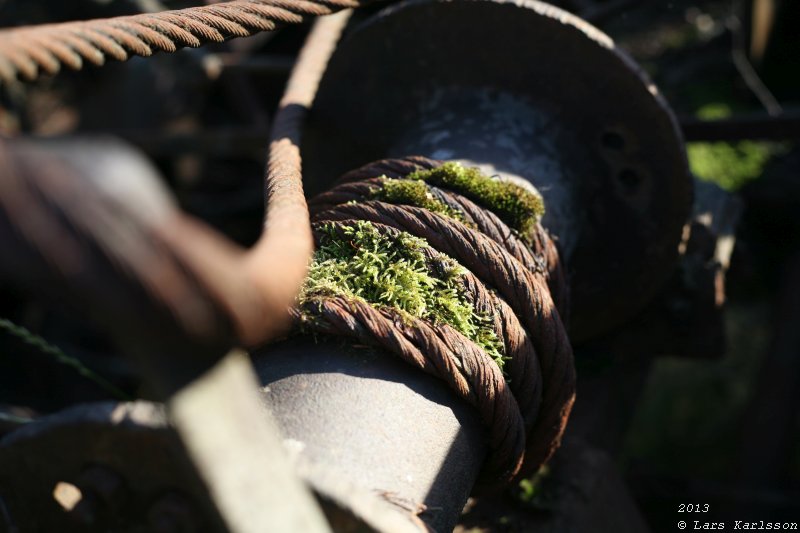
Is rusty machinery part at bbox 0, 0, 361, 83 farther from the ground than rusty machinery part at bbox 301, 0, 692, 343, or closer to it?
farther from the ground

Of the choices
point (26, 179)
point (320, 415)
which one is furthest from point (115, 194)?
point (320, 415)

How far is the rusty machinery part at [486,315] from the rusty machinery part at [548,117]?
0.90ft

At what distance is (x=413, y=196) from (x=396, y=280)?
0.75 feet

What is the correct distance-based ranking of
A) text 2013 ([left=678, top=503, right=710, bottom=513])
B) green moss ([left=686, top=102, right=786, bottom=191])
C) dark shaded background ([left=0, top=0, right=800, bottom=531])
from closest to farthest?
text 2013 ([left=678, top=503, right=710, bottom=513]) → dark shaded background ([left=0, top=0, right=800, bottom=531]) → green moss ([left=686, top=102, right=786, bottom=191])

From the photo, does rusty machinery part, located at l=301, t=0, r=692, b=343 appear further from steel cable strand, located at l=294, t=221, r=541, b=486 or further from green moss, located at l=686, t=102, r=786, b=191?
green moss, located at l=686, t=102, r=786, b=191

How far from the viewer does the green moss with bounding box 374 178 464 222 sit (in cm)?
161

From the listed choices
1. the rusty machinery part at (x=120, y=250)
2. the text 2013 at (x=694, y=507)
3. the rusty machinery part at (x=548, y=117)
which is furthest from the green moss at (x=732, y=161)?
the rusty machinery part at (x=120, y=250)

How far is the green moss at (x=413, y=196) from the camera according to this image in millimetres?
1606

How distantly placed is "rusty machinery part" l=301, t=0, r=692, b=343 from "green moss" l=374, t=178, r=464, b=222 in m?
0.27

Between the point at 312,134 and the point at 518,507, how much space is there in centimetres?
106

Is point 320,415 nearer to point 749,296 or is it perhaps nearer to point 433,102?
point 433,102

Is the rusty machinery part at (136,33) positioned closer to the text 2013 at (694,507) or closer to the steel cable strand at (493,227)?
the steel cable strand at (493,227)

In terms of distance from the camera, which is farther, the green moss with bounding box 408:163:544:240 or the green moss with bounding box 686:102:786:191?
the green moss with bounding box 686:102:786:191

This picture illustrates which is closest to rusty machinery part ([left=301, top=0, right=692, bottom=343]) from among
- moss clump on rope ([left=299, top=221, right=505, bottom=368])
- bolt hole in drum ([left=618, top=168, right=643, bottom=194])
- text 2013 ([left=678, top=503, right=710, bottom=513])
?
bolt hole in drum ([left=618, top=168, right=643, bottom=194])
